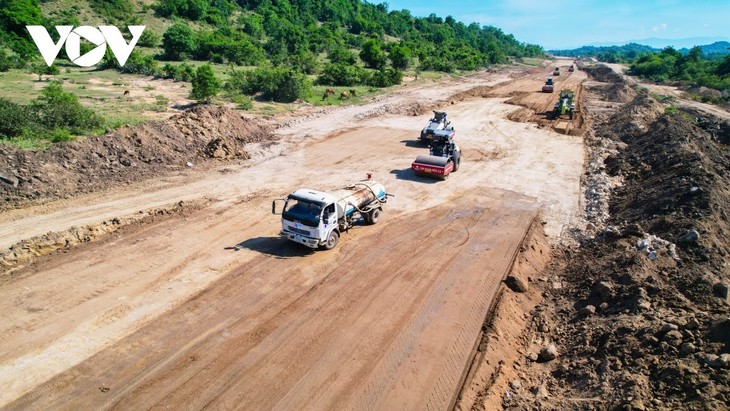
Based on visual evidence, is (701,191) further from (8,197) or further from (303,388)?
(8,197)

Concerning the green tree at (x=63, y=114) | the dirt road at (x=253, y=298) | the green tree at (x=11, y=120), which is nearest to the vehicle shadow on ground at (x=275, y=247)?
the dirt road at (x=253, y=298)

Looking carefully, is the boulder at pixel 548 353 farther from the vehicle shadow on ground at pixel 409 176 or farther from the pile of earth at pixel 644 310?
the vehicle shadow on ground at pixel 409 176

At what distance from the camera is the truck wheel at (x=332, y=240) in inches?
602

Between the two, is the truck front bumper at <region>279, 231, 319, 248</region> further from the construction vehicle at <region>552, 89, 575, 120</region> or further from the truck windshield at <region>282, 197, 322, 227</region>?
the construction vehicle at <region>552, 89, 575, 120</region>

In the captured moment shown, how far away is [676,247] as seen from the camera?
556 inches

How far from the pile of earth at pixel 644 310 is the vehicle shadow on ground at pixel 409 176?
28.1 ft

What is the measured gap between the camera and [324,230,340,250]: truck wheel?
15.3m

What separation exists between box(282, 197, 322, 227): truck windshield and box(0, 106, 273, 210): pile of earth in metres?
10.5

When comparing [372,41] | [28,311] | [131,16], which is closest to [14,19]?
[131,16]

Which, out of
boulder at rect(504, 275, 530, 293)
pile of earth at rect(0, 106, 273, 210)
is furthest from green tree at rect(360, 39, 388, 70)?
boulder at rect(504, 275, 530, 293)

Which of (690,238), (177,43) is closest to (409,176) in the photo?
(690,238)

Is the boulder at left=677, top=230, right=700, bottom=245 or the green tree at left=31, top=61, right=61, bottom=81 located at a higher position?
the green tree at left=31, top=61, right=61, bottom=81

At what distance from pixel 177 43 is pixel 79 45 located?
11.0m

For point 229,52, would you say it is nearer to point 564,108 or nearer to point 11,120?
point 11,120
